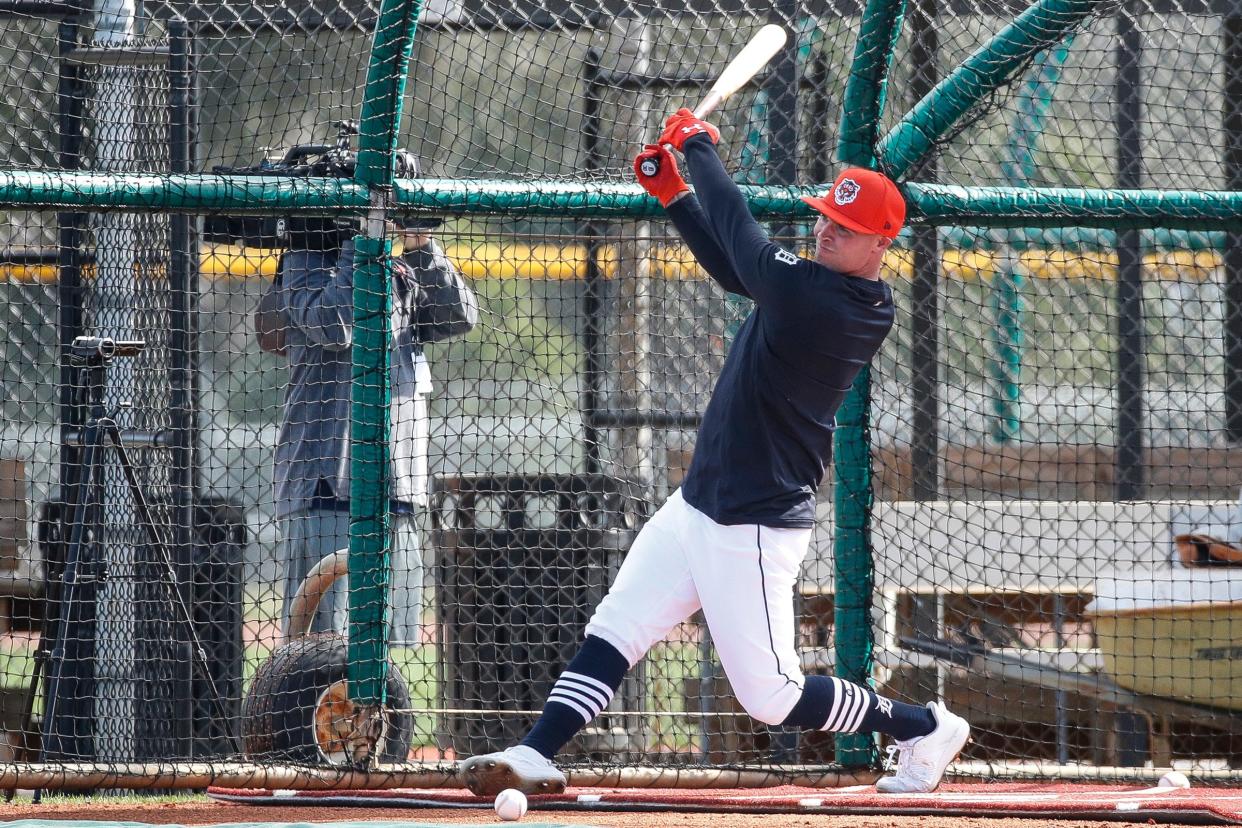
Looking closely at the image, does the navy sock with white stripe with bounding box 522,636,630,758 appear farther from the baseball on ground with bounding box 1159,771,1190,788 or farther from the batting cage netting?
the baseball on ground with bounding box 1159,771,1190,788

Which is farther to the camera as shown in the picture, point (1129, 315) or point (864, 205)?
point (1129, 315)

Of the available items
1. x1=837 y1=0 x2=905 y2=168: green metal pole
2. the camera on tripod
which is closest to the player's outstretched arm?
x1=837 y1=0 x2=905 y2=168: green metal pole

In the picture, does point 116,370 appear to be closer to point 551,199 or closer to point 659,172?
point 551,199

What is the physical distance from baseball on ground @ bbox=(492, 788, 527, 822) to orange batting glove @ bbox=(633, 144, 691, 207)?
169cm

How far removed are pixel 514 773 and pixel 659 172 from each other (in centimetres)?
169

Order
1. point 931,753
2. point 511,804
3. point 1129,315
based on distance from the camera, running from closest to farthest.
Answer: point 511,804, point 931,753, point 1129,315

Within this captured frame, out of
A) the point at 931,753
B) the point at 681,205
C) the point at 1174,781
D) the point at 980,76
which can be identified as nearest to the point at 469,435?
the point at 681,205

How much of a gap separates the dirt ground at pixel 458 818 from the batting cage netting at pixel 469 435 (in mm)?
144

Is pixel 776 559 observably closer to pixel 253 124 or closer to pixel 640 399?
pixel 640 399

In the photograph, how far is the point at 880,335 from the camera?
12.7ft

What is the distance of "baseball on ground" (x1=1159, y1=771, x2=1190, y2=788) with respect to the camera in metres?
4.74

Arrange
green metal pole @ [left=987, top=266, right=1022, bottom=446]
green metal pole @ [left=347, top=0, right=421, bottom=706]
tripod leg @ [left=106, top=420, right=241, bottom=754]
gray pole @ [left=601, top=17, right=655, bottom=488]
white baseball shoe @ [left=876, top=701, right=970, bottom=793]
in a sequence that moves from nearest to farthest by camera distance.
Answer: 1. white baseball shoe @ [left=876, top=701, right=970, bottom=793]
2. green metal pole @ [left=347, top=0, right=421, bottom=706]
3. tripod leg @ [left=106, top=420, right=241, bottom=754]
4. gray pole @ [left=601, top=17, right=655, bottom=488]
5. green metal pole @ [left=987, top=266, right=1022, bottom=446]

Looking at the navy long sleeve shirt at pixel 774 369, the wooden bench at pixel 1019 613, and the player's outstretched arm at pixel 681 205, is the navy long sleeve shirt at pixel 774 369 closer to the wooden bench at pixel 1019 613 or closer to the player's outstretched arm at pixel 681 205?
the player's outstretched arm at pixel 681 205

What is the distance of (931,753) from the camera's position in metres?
4.32
